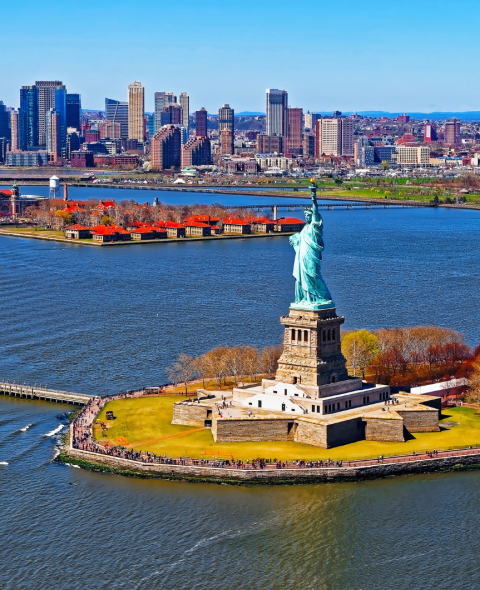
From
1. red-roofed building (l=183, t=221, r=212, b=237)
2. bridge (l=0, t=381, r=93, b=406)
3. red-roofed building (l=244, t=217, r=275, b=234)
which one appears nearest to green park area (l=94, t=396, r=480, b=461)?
bridge (l=0, t=381, r=93, b=406)

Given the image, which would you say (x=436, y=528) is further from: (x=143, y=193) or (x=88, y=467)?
(x=143, y=193)

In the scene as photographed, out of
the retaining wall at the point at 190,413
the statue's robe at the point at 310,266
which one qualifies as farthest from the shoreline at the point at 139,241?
the statue's robe at the point at 310,266

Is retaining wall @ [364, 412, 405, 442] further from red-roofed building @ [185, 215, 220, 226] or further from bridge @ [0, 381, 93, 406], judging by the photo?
red-roofed building @ [185, 215, 220, 226]

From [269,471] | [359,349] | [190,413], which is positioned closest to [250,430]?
[190,413]

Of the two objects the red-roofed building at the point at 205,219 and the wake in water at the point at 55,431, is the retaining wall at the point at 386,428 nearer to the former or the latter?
the wake in water at the point at 55,431

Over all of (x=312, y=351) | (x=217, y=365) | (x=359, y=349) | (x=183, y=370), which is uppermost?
(x=312, y=351)

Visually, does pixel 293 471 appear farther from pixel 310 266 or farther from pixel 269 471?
pixel 310 266
